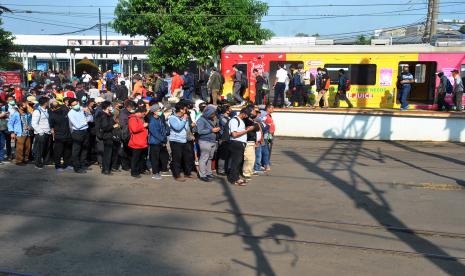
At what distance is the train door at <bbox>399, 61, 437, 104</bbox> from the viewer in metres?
19.8

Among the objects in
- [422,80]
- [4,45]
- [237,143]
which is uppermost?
[4,45]

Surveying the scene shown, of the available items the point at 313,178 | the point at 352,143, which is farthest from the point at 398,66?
the point at 313,178

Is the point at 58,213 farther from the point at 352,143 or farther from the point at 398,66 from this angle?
the point at 398,66

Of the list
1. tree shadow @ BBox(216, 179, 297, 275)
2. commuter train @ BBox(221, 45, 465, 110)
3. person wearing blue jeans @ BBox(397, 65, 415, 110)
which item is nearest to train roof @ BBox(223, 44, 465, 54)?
commuter train @ BBox(221, 45, 465, 110)

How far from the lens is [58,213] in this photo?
28.8 ft

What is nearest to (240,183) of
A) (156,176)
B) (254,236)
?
(156,176)

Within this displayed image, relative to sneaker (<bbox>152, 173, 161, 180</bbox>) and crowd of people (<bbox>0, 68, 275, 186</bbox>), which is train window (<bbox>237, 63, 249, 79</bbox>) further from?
sneaker (<bbox>152, 173, 161, 180</bbox>)

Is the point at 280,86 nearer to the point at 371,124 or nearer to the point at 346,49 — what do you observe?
the point at 346,49

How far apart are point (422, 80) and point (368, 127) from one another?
14.3 ft

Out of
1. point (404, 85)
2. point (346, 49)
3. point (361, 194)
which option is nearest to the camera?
point (361, 194)

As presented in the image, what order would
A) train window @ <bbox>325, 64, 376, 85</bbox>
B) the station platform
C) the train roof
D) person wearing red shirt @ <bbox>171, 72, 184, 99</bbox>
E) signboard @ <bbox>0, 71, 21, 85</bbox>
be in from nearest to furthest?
1. the station platform
2. the train roof
3. train window @ <bbox>325, 64, 376, 85</bbox>
4. person wearing red shirt @ <bbox>171, 72, 184, 99</bbox>
5. signboard @ <bbox>0, 71, 21, 85</bbox>

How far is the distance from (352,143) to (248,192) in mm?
8384

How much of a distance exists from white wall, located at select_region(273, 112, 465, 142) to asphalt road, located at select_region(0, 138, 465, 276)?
4729 mm

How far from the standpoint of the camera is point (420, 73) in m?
20.8
